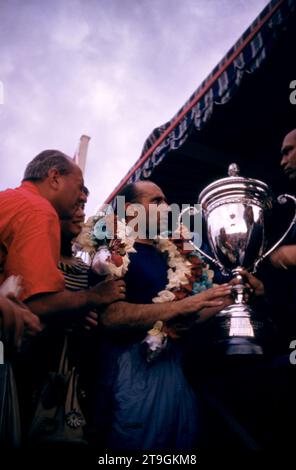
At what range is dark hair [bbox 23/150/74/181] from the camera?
2330mm

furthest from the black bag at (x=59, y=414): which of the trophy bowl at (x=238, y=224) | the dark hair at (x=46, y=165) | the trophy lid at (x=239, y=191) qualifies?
the trophy lid at (x=239, y=191)

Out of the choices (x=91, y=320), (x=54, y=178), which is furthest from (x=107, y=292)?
(x=54, y=178)

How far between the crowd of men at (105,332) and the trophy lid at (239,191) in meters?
0.32

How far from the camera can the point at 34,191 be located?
7.29ft

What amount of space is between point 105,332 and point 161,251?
2.16ft

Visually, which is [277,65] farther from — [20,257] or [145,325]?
[20,257]

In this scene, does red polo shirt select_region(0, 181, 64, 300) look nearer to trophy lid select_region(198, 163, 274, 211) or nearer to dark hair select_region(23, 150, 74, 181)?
dark hair select_region(23, 150, 74, 181)

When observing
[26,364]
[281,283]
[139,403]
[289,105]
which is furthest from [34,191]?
[289,105]

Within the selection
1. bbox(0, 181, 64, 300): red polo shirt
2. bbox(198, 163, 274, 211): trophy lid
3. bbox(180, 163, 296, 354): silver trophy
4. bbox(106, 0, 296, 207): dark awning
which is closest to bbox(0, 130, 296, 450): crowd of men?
bbox(0, 181, 64, 300): red polo shirt

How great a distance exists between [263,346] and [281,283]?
2.94 ft

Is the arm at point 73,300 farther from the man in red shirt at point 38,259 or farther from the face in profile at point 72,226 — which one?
the face in profile at point 72,226

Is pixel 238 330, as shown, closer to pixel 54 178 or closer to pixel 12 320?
pixel 12 320

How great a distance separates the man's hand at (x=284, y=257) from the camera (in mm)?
1873

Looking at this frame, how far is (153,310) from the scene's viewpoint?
1920 mm
